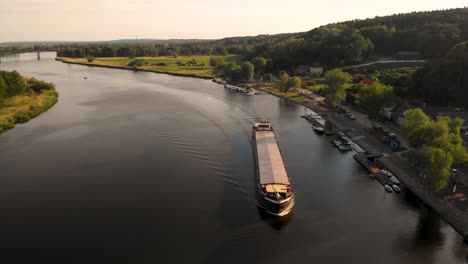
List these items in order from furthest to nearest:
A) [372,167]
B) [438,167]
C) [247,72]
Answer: [247,72] < [372,167] < [438,167]

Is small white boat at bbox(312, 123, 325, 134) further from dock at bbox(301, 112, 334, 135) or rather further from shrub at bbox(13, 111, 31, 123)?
shrub at bbox(13, 111, 31, 123)

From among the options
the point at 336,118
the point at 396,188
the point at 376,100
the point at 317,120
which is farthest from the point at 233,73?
the point at 396,188

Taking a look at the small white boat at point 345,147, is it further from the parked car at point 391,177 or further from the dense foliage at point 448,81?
the dense foliage at point 448,81

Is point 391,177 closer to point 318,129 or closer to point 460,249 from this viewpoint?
point 460,249

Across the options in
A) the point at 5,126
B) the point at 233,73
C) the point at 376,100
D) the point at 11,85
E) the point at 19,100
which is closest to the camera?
the point at 376,100

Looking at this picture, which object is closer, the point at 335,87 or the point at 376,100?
the point at 376,100

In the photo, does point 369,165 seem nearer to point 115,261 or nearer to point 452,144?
point 452,144

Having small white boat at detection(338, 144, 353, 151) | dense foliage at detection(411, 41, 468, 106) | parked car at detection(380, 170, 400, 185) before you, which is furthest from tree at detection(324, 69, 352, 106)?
parked car at detection(380, 170, 400, 185)
